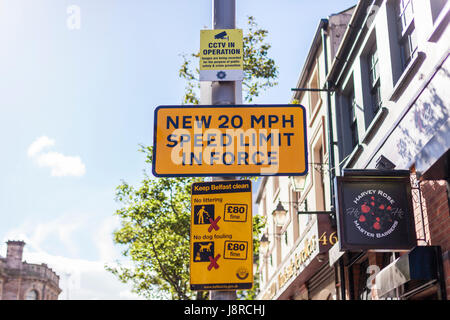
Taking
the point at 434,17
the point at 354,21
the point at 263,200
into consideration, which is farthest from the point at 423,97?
the point at 263,200

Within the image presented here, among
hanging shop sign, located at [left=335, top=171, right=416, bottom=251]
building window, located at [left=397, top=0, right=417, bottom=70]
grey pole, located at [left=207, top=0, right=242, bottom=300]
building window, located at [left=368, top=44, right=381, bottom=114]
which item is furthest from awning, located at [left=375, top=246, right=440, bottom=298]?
building window, located at [left=368, top=44, right=381, bottom=114]

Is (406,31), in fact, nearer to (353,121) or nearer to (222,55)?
(353,121)

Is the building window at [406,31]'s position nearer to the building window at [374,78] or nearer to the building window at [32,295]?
the building window at [374,78]

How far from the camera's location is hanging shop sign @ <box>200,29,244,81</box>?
5098 millimetres

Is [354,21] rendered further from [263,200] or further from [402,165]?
Answer: [263,200]

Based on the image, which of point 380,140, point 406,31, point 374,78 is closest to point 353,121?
point 374,78

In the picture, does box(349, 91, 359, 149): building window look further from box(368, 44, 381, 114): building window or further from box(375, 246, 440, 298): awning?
box(375, 246, 440, 298): awning

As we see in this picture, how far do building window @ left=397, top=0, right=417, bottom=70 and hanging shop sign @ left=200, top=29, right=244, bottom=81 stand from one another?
5355 mm

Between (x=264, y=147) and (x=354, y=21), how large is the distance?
8.82 metres

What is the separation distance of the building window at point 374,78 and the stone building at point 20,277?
51.3 meters

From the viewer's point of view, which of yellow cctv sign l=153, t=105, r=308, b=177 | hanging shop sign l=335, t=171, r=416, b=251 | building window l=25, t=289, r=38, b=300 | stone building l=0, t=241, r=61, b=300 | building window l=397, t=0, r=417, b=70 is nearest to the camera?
yellow cctv sign l=153, t=105, r=308, b=177

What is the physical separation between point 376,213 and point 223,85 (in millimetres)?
4205

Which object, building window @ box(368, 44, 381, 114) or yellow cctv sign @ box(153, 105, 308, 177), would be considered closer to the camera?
yellow cctv sign @ box(153, 105, 308, 177)
